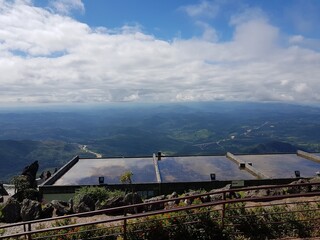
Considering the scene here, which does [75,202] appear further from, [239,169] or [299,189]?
[239,169]

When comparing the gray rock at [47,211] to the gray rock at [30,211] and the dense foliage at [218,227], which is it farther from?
the dense foliage at [218,227]

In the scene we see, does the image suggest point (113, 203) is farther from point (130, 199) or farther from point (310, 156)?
point (310, 156)

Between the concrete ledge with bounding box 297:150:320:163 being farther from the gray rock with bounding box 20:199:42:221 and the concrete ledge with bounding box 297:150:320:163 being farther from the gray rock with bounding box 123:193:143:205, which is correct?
the gray rock with bounding box 20:199:42:221

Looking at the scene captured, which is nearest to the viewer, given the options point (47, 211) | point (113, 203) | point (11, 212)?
point (113, 203)

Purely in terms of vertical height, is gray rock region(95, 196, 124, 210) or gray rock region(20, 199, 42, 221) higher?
gray rock region(95, 196, 124, 210)

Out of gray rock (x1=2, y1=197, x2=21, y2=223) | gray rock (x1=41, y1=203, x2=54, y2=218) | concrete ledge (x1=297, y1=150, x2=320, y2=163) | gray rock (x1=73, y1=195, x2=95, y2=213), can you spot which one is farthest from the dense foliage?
concrete ledge (x1=297, y1=150, x2=320, y2=163)

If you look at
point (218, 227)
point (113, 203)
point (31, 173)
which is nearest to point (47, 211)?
point (113, 203)
